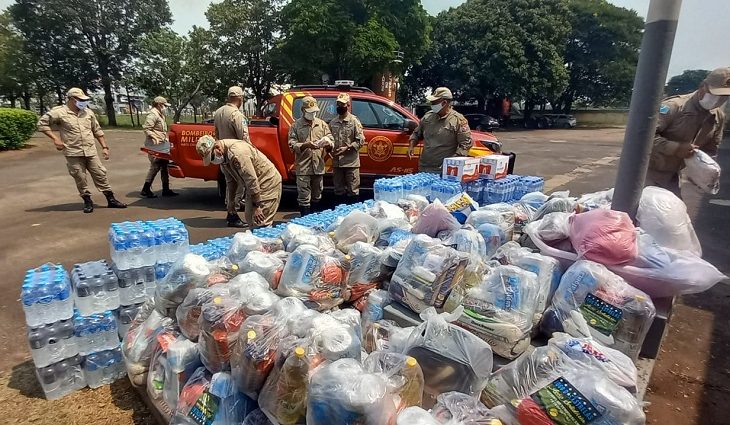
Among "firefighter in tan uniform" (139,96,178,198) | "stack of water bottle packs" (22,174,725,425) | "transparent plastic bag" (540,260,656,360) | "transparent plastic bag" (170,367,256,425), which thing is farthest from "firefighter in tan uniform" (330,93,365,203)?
"transparent plastic bag" (170,367,256,425)

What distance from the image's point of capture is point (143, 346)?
2496mm

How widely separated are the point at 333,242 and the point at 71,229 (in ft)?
15.8

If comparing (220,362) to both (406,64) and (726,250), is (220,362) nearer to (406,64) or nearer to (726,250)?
(726,250)

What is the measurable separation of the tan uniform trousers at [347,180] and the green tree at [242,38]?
845 inches

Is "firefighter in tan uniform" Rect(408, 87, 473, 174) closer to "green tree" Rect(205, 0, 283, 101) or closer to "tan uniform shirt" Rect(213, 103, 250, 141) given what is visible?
"tan uniform shirt" Rect(213, 103, 250, 141)

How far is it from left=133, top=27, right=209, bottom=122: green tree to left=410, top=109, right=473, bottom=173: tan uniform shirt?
81.7 ft

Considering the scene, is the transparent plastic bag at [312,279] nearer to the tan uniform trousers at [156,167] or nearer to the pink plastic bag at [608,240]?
the pink plastic bag at [608,240]

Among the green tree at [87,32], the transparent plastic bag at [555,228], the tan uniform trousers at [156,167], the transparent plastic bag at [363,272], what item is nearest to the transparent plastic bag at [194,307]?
the transparent plastic bag at [363,272]

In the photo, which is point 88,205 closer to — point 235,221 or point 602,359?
point 235,221

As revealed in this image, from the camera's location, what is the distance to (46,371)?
2.55 metres

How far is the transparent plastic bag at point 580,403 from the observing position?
136 cm

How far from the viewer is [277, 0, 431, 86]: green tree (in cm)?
2119

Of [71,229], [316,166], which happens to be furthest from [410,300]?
[71,229]

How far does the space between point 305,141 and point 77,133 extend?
3694 millimetres
